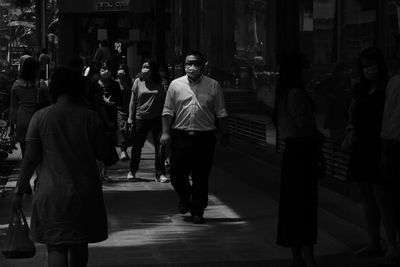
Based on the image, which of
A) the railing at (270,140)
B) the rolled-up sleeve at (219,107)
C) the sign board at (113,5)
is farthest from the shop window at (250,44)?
the sign board at (113,5)

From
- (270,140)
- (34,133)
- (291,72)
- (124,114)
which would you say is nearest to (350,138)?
(291,72)

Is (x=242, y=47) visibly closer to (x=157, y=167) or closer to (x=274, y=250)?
(x=157, y=167)

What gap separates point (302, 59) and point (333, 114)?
433cm

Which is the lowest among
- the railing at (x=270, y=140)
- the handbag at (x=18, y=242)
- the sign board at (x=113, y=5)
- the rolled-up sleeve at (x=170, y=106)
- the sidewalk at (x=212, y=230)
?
the sidewalk at (x=212, y=230)

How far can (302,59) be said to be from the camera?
7.95 metres

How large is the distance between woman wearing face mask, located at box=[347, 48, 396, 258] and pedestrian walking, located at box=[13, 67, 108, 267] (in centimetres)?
268

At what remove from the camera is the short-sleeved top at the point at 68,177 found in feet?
20.8

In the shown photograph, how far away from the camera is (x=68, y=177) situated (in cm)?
637

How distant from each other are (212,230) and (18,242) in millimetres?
3975

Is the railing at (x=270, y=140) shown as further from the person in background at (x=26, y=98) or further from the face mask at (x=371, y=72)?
the person in background at (x=26, y=98)

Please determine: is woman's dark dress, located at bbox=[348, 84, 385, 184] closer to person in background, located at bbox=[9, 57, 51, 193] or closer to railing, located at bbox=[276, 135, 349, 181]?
railing, located at bbox=[276, 135, 349, 181]

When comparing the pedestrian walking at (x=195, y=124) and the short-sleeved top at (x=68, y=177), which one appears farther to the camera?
the pedestrian walking at (x=195, y=124)

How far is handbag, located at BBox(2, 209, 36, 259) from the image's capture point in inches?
253

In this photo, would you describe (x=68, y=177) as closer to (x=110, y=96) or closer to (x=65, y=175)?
(x=65, y=175)
